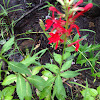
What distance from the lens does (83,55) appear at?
165cm

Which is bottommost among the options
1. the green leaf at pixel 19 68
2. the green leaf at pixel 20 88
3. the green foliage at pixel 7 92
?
the green foliage at pixel 7 92

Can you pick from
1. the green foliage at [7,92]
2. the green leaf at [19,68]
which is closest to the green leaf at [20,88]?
the green leaf at [19,68]

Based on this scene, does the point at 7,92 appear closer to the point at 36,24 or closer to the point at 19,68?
the point at 19,68

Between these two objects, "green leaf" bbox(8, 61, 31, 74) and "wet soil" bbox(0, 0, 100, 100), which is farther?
"wet soil" bbox(0, 0, 100, 100)

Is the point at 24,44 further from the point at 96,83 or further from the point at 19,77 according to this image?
the point at 96,83

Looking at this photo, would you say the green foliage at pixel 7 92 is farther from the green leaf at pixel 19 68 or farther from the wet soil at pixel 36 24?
the wet soil at pixel 36 24

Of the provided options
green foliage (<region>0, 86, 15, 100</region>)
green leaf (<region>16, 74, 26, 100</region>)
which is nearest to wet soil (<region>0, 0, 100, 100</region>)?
green foliage (<region>0, 86, 15, 100</region>)

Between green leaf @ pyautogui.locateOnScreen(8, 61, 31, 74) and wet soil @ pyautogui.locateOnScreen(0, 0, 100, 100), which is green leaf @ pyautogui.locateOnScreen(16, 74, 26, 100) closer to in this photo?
green leaf @ pyautogui.locateOnScreen(8, 61, 31, 74)

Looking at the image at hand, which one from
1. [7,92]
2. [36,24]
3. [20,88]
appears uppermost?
[36,24]

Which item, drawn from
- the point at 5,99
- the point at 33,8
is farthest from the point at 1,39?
the point at 5,99

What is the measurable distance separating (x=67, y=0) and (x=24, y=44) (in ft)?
4.68

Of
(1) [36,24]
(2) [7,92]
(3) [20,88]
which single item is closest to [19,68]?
(3) [20,88]

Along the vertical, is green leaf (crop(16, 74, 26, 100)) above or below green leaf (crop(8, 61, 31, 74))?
below

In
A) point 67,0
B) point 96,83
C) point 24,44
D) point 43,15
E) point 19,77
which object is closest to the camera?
point 67,0
